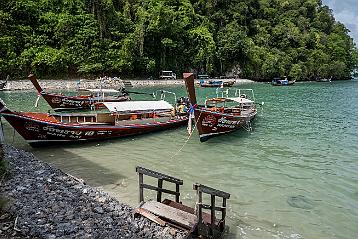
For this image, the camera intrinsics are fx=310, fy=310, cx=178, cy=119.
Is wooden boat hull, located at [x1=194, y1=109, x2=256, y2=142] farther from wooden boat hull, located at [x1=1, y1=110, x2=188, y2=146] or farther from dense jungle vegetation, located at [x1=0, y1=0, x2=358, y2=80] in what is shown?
dense jungle vegetation, located at [x1=0, y1=0, x2=358, y2=80]

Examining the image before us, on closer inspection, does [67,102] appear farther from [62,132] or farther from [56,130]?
[56,130]

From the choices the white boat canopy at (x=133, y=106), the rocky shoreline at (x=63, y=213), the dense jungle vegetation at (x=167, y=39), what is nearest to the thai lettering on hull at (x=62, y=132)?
the white boat canopy at (x=133, y=106)

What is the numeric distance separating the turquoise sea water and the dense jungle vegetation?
145 feet

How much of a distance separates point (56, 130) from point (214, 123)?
9.70 m

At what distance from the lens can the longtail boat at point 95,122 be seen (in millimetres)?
17234

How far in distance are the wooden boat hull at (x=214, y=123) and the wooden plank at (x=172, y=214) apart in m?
10.1

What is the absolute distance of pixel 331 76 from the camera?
117 meters

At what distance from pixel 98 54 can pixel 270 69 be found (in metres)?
56.3

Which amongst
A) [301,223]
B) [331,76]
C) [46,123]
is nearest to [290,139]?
[301,223]

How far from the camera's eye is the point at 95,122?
2108cm

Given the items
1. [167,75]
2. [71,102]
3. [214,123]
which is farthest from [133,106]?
[167,75]

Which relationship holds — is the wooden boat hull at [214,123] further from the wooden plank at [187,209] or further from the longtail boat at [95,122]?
the wooden plank at [187,209]

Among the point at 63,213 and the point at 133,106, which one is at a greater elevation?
the point at 133,106

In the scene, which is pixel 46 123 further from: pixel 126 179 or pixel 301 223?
pixel 301 223
